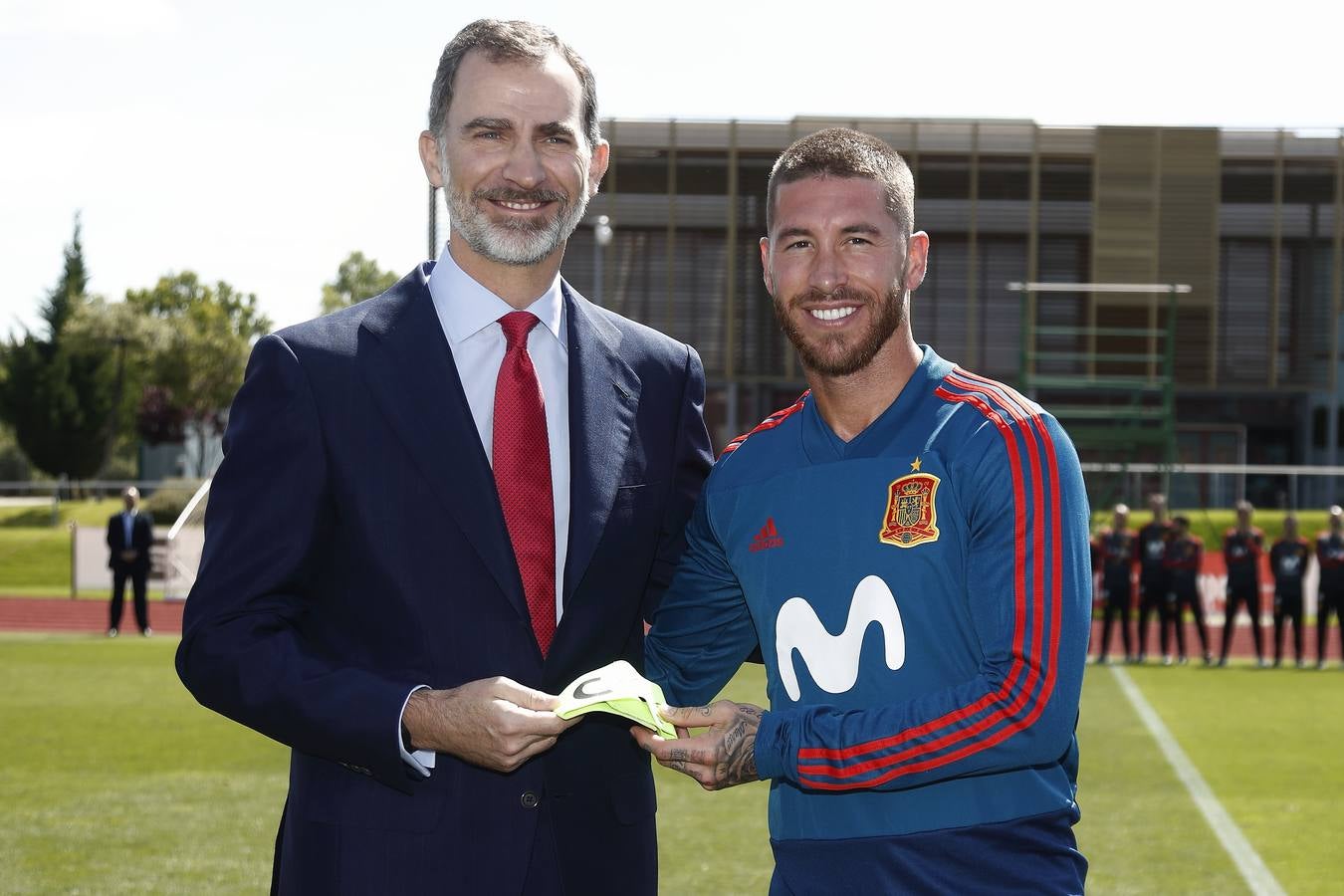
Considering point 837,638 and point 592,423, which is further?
point 592,423

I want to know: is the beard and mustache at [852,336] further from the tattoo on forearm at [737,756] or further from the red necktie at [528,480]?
the tattoo on forearm at [737,756]

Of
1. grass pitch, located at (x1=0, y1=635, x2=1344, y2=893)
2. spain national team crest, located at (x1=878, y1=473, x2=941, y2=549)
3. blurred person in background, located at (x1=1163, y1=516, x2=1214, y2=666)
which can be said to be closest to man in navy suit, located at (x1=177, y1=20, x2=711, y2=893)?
spain national team crest, located at (x1=878, y1=473, x2=941, y2=549)

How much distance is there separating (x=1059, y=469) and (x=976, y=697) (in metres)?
0.39

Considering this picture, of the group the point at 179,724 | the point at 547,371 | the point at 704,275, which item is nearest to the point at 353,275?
the point at 704,275

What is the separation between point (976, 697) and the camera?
95.5 inches

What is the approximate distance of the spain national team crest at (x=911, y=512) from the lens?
254 centimetres

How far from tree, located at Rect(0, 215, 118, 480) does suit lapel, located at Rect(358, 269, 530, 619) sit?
52.0 m

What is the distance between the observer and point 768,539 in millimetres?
2719

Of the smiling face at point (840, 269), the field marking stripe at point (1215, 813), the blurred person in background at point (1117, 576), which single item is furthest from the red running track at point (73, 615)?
the smiling face at point (840, 269)

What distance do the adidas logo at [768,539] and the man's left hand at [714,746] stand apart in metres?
0.28

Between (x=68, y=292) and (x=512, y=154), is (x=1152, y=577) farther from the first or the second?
(x=68, y=292)

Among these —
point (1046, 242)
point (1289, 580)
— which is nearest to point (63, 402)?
point (1046, 242)

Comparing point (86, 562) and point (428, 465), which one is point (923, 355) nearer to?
point (428, 465)

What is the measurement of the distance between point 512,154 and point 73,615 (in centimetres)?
2262
